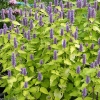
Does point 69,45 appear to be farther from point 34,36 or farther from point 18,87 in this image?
point 18,87

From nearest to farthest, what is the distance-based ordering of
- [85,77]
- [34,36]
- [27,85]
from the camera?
[85,77] < [27,85] < [34,36]

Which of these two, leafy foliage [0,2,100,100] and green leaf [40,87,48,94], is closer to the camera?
leafy foliage [0,2,100,100]

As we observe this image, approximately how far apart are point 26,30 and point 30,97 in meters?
0.86

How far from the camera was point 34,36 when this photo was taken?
12.6 feet

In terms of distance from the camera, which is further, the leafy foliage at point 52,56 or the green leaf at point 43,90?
the green leaf at point 43,90

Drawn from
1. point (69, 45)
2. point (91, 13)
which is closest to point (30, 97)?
point (69, 45)

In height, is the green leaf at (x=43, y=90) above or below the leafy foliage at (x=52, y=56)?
below

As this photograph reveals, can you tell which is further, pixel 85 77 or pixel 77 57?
pixel 77 57

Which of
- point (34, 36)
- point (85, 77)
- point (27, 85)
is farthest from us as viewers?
point (34, 36)

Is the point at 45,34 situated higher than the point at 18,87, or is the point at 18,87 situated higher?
the point at 45,34

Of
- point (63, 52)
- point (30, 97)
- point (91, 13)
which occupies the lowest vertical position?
point (30, 97)

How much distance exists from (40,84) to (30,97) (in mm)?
208

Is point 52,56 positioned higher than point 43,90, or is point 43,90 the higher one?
point 52,56

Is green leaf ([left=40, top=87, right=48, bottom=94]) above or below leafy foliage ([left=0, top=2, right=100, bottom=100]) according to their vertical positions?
below
